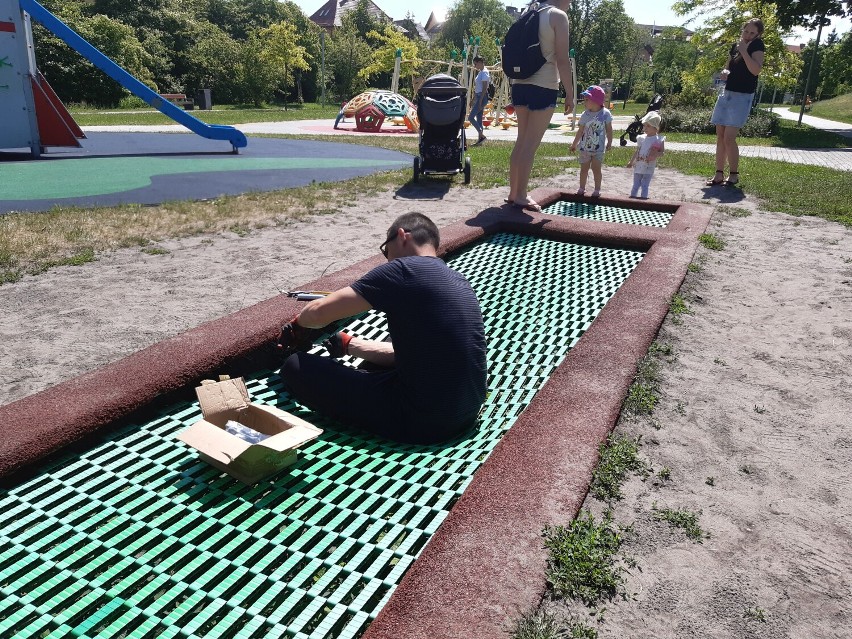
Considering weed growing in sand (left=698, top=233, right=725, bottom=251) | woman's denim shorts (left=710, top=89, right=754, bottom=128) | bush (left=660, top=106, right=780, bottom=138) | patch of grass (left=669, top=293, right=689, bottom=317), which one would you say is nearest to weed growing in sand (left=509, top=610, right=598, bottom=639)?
patch of grass (left=669, top=293, right=689, bottom=317)

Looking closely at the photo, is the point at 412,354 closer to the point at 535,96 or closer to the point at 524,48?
the point at 535,96

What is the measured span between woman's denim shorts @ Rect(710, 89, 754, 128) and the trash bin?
3111 centimetres

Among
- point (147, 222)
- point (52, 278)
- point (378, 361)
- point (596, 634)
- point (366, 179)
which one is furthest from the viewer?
point (366, 179)

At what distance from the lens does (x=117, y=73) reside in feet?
41.7

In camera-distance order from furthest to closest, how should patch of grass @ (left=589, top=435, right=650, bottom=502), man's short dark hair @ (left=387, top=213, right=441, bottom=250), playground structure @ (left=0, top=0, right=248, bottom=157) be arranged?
playground structure @ (left=0, top=0, right=248, bottom=157) → man's short dark hair @ (left=387, top=213, right=441, bottom=250) → patch of grass @ (left=589, top=435, right=650, bottom=502)

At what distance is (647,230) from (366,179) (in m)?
4.95

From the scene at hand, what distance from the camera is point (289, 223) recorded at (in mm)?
6793

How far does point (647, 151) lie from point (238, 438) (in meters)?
6.70

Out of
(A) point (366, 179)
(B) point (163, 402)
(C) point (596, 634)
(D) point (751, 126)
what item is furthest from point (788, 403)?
(D) point (751, 126)

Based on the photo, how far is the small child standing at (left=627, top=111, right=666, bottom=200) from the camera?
7488mm

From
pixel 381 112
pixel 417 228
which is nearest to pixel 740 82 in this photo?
pixel 417 228

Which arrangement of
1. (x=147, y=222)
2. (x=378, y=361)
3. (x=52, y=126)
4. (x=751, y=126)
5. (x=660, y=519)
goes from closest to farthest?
(x=660, y=519) → (x=378, y=361) → (x=147, y=222) → (x=52, y=126) → (x=751, y=126)

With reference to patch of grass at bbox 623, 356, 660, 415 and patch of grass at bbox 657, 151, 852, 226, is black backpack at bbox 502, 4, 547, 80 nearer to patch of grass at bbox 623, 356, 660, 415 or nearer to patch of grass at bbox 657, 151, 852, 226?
patch of grass at bbox 657, 151, 852, 226

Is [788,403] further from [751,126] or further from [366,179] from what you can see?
[751,126]
